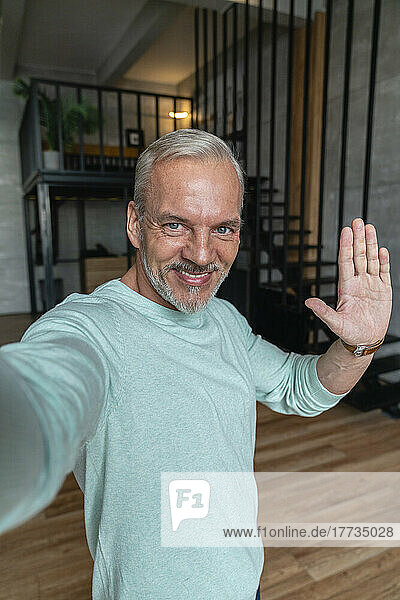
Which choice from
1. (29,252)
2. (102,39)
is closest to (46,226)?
(29,252)

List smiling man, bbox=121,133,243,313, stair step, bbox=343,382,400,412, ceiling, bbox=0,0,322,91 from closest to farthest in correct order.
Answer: smiling man, bbox=121,133,243,313, stair step, bbox=343,382,400,412, ceiling, bbox=0,0,322,91

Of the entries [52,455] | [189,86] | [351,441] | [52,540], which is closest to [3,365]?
[52,455]

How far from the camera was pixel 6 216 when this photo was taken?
7.50 metres

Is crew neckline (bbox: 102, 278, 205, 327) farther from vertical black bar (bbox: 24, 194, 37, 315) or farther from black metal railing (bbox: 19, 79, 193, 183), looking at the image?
vertical black bar (bbox: 24, 194, 37, 315)

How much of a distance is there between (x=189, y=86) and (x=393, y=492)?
311 inches

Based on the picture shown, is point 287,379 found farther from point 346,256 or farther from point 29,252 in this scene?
point 29,252

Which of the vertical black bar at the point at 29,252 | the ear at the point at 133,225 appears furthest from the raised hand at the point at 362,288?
the vertical black bar at the point at 29,252

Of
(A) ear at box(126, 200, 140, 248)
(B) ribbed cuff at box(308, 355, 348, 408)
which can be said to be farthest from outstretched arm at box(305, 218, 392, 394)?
(A) ear at box(126, 200, 140, 248)

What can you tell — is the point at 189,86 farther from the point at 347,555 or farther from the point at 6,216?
the point at 347,555

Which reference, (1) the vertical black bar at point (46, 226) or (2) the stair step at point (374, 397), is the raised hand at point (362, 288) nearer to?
(2) the stair step at point (374, 397)

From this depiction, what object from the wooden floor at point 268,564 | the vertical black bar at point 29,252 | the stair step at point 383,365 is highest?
the vertical black bar at point 29,252

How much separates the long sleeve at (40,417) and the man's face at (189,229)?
347 mm

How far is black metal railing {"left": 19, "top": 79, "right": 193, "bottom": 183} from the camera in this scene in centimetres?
446

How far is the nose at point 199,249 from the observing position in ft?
3.01
